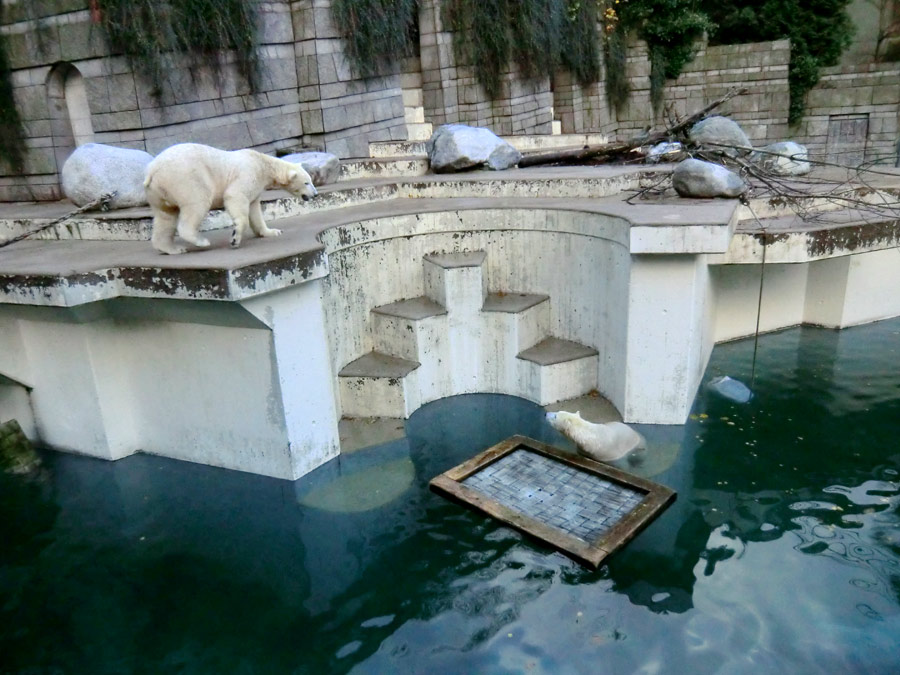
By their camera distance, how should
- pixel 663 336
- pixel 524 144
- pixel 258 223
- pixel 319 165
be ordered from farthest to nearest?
pixel 524 144 → pixel 319 165 → pixel 663 336 → pixel 258 223

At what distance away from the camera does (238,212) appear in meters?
4.77

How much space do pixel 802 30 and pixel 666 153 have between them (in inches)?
439

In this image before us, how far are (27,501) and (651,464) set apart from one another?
4612 millimetres

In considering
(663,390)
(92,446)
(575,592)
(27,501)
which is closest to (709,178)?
(663,390)

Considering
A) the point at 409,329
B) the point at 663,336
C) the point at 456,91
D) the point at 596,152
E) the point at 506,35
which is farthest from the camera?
the point at 456,91

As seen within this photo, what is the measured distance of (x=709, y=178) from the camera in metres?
6.17

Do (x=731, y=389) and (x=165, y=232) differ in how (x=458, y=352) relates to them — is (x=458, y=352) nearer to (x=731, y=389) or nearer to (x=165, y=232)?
(x=731, y=389)

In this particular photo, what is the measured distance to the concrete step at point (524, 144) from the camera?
31.4ft

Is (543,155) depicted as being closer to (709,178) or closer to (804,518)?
(709,178)

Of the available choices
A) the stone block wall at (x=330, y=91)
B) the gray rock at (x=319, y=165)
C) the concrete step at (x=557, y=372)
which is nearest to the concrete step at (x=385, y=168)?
the gray rock at (x=319, y=165)

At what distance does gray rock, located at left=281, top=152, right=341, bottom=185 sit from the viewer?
305 inches

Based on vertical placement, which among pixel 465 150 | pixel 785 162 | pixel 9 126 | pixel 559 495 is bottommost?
pixel 559 495

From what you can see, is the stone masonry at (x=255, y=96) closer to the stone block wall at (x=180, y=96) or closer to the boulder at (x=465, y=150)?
the stone block wall at (x=180, y=96)

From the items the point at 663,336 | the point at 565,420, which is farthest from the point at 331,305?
the point at 663,336
